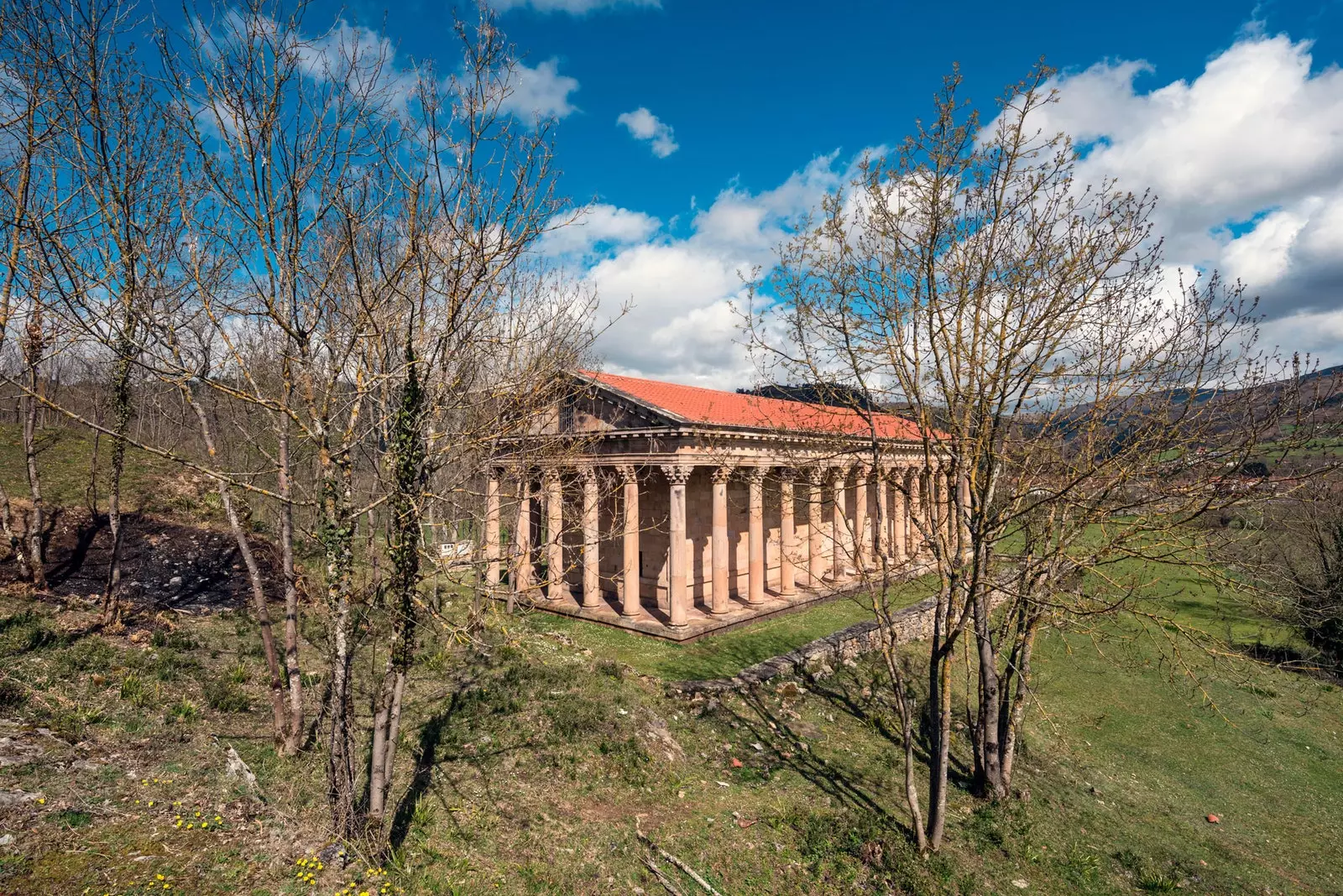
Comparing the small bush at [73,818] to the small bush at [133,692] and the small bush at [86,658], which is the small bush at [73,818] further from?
the small bush at [86,658]

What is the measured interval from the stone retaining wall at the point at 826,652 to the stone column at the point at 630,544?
5078 mm

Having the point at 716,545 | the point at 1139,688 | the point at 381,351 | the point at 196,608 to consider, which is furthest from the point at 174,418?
the point at 1139,688

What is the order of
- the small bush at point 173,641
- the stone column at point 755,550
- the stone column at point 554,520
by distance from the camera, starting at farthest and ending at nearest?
the stone column at point 755,550
the stone column at point 554,520
the small bush at point 173,641

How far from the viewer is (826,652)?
16.2m

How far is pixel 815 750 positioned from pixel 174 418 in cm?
1245

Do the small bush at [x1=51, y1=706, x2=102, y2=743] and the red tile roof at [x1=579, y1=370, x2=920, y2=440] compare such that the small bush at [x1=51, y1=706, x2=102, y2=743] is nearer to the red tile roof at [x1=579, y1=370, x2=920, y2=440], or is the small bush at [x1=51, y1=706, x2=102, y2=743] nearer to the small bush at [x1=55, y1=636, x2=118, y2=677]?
the small bush at [x1=55, y1=636, x2=118, y2=677]

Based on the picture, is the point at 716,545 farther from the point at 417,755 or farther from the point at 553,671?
the point at 417,755

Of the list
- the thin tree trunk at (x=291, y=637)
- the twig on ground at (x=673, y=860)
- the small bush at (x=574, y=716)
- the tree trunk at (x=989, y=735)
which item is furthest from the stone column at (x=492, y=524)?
the tree trunk at (x=989, y=735)

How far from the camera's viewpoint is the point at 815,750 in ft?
40.3

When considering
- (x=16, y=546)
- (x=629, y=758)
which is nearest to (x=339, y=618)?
(x=629, y=758)

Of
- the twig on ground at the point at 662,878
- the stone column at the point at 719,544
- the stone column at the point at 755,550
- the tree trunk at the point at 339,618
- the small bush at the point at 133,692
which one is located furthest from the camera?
the stone column at the point at 755,550

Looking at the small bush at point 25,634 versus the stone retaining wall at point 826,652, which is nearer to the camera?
the small bush at point 25,634

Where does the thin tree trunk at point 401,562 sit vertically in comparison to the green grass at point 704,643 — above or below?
above

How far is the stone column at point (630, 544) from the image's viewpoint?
62.6 feet
